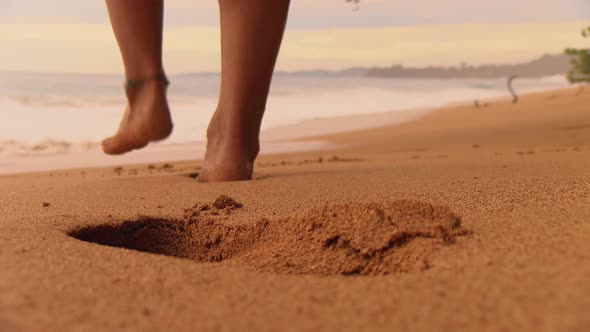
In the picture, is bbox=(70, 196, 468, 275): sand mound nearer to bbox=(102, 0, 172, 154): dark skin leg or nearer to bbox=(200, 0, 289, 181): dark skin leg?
bbox=(200, 0, 289, 181): dark skin leg

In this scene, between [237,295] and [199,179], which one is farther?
[199,179]

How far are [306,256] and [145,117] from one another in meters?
1.31

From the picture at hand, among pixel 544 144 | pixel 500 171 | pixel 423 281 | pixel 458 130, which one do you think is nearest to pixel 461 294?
pixel 423 281

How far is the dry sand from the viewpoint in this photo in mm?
727

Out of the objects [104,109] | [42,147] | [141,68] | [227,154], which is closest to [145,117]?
Result: [141,68]

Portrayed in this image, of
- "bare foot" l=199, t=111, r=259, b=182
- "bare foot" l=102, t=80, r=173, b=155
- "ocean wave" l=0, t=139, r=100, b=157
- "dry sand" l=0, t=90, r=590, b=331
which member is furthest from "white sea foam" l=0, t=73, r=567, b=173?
"dry sand" l=0, t=90, r=590, b=331

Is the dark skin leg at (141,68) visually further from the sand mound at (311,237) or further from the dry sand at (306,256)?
the sand mound at (311,237)

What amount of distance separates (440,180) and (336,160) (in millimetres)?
1217

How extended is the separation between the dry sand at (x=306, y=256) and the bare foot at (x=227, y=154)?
137 millimetres

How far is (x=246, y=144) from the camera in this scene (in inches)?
82.2

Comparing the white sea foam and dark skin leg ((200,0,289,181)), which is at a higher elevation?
dark skin leg ((200,0,289,181))

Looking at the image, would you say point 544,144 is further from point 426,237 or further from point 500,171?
point 426,237

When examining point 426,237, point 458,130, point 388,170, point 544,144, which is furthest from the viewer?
point 458,130

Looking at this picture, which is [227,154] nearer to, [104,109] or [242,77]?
[242,77]
